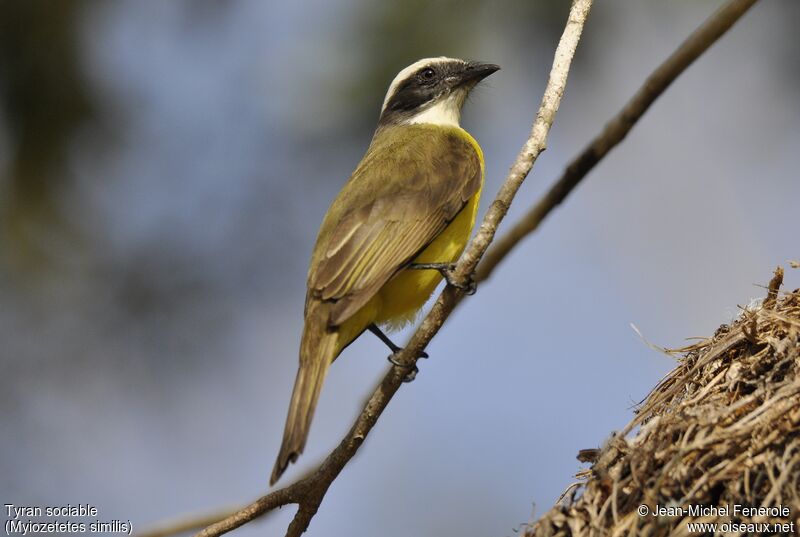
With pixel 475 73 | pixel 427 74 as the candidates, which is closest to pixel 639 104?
pixel 475 73

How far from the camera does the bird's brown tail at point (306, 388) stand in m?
4.04

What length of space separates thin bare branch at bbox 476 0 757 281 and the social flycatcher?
30.1 inches

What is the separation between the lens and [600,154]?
3.97 metres

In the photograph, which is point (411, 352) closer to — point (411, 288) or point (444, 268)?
point (444, 268)

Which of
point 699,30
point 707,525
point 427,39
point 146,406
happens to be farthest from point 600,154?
point 146,406

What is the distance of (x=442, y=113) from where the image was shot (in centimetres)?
662

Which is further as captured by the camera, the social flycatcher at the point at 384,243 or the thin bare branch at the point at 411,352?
the social flycatcher at the point at 384,243

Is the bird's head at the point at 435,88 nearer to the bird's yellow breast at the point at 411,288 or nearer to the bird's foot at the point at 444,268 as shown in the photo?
the bird's yellow breast at the point at 411,288

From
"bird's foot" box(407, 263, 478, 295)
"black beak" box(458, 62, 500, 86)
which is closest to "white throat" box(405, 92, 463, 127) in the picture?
"black beak" box(458, 62, 500, 86)

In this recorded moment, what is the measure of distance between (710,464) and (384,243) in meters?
2.10

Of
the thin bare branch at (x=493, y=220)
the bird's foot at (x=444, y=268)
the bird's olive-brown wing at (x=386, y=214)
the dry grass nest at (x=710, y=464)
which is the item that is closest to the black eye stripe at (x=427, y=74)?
the bird's olive-brown wing at (x=386, y=214)

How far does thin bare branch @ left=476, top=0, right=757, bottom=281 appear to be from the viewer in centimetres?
376

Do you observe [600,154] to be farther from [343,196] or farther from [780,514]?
[343,196]

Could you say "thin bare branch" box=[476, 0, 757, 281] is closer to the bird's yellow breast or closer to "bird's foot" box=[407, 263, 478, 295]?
"bird's foot" box=[407, 263, 478, 295]
